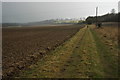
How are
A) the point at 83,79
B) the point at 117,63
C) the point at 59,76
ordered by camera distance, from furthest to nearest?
the point at 117,63, the point at 59,76, the point at 83,79

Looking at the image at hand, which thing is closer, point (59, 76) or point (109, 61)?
point (59, 76)

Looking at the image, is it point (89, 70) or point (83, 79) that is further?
point (89, 70)

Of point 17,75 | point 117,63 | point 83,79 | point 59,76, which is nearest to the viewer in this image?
point 83,79

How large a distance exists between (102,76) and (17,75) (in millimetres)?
4157

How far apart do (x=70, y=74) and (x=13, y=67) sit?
3.72 meters

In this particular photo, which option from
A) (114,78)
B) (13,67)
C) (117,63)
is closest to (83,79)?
(114,78)

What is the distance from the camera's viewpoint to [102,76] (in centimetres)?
606

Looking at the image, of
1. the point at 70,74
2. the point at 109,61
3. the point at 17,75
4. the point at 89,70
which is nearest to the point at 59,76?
the point at 70,74

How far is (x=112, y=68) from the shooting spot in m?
7.15

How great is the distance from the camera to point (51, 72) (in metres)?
6.93

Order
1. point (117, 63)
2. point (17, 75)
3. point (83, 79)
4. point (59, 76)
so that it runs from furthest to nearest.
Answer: point (117, 63)
point (17, 75)
point (59, 76)
point (83, 79)

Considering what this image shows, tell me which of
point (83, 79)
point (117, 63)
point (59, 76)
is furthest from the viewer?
point (117, 63)

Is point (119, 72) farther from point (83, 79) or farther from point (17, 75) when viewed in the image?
point (17, 75)

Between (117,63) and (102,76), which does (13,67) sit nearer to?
(102,76)
